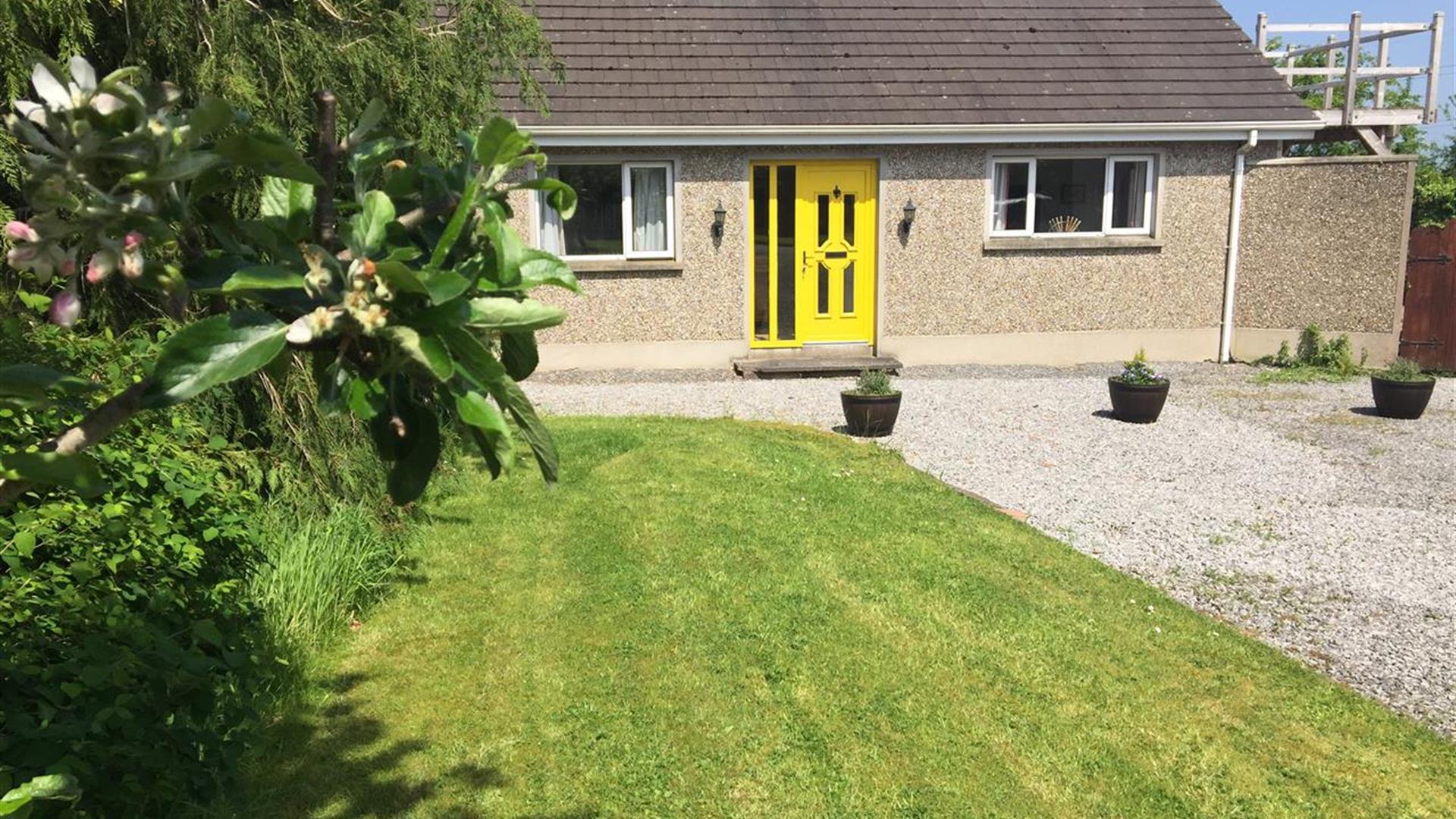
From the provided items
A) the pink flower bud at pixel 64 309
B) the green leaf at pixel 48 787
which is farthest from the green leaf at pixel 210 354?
the green leaf at pixel 48 787

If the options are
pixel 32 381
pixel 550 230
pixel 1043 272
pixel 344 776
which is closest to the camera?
pixel 32 381

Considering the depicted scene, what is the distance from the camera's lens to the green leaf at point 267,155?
48.4 inches

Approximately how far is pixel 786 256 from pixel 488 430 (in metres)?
13.0

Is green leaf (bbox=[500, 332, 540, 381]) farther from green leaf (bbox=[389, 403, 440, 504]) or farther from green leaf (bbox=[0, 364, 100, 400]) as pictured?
green leaf (bbox=[0, 364, 100, 400])

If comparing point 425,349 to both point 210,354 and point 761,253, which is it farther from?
point 761,253

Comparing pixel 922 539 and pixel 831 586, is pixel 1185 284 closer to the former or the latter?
pixel 922 539

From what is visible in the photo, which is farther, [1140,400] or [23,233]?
[1140,400]

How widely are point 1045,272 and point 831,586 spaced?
980 cm

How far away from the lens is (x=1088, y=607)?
17.8 feet

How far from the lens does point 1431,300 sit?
13961 millimetres

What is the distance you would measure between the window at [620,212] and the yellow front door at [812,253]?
3.96 ft

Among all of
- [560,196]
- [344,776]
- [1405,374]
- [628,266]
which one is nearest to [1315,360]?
[1405,374]

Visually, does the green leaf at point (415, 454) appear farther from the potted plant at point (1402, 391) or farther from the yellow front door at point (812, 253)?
the yellow front door at point (812, 253)

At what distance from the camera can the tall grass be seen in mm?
4523
